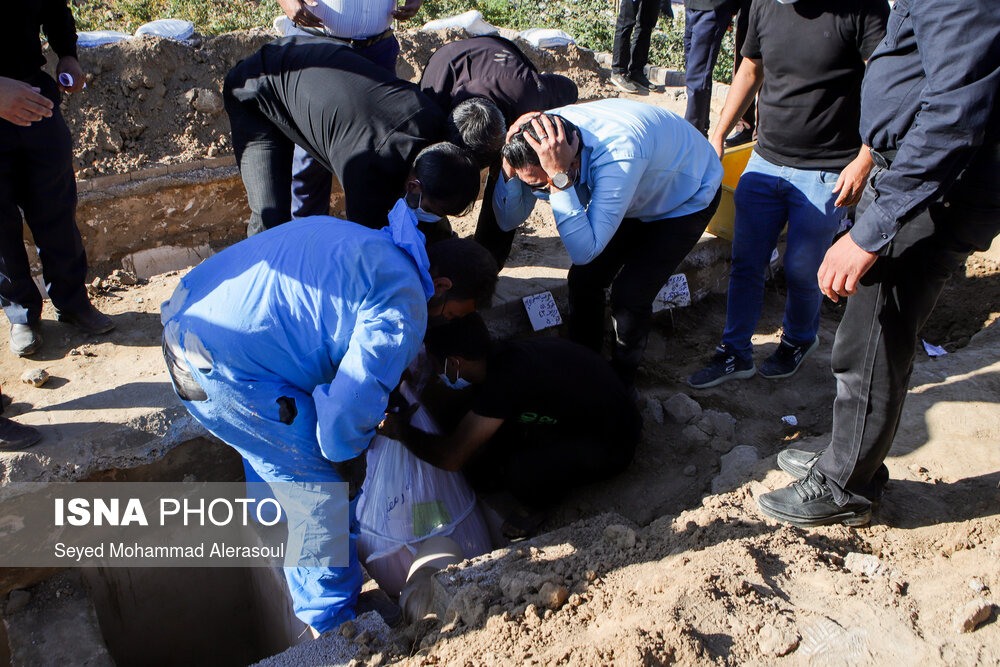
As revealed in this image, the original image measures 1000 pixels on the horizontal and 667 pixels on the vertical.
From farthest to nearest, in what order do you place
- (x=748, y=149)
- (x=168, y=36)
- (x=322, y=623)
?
(x=168, y=36)
(x=748, y=149)
(x=322, y=623)

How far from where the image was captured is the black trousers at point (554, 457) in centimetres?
282

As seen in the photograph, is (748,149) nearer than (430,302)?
No

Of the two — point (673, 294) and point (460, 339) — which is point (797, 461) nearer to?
point (460, 339)

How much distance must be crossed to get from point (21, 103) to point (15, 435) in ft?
4.09

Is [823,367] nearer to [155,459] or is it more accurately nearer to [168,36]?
[155,459]

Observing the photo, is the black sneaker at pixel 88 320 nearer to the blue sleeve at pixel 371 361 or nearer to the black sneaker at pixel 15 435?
the black sneaker at pixel 15 435

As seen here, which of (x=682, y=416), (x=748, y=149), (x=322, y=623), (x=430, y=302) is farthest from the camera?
(x=748, y=149)

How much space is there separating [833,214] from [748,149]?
1452 mm

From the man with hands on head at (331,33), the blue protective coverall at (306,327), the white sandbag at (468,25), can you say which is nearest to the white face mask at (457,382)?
the blue protective coverall at (306,327)

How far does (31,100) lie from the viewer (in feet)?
8.88

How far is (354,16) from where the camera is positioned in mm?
3256

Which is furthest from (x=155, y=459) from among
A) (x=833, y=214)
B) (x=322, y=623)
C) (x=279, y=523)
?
(x=833, y=214)

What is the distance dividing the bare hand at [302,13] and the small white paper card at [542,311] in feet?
5.41

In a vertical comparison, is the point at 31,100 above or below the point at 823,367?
above
